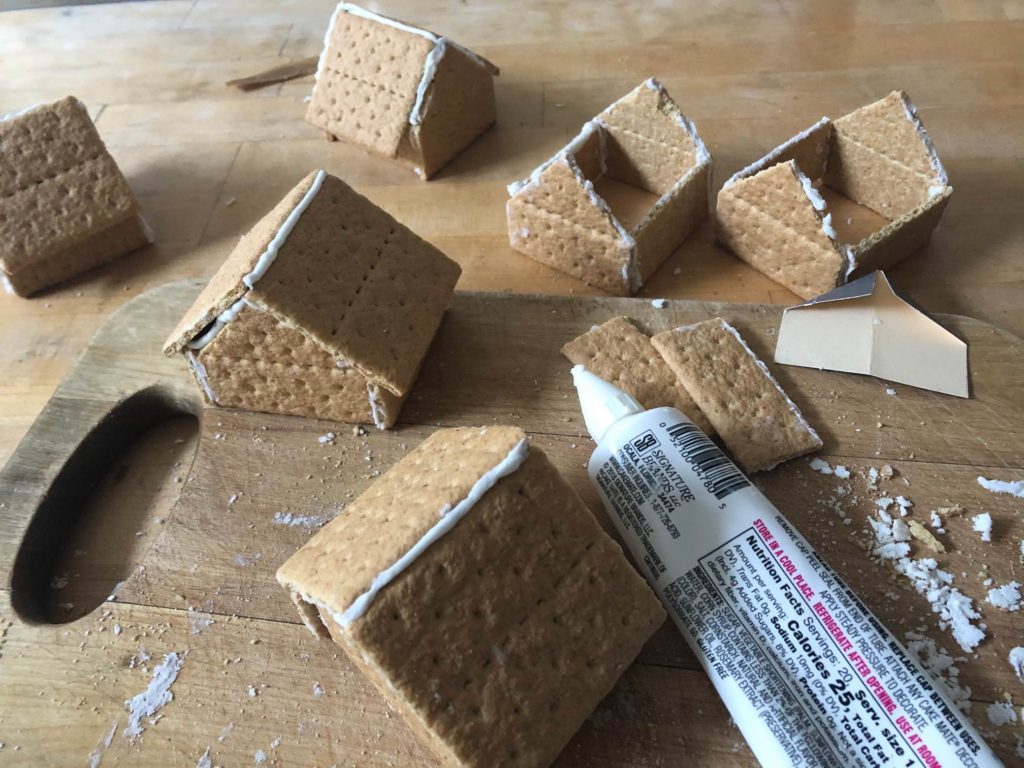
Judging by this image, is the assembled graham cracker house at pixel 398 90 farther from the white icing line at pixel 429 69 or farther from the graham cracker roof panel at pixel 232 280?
the graham cracker roof panel at pixel 232 280

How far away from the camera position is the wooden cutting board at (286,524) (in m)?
0.75

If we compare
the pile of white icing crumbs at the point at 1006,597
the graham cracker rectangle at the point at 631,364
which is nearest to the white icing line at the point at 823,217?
the graham cracker rectangle at the point at 631,364

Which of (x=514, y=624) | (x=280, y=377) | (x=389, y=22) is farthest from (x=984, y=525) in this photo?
(x=389, y=22)

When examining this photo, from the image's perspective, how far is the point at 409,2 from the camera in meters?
1.72

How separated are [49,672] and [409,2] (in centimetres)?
149

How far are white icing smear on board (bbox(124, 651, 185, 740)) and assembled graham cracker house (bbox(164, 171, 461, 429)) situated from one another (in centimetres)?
30

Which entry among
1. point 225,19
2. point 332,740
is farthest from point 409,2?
point 332,740

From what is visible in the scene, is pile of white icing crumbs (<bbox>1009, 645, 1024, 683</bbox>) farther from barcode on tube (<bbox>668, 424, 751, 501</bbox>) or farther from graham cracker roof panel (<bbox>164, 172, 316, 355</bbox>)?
graham cracker roof panel (<bbox>164, 172, 316, 355</bbox>)

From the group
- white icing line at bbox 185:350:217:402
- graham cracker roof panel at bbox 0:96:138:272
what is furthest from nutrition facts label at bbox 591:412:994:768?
graham cracker roof panel at bbox 0:96:138:272

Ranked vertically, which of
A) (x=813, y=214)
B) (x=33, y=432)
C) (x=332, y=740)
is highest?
(x=813, y=214)

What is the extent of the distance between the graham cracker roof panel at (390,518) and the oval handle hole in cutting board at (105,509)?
0.96 feet

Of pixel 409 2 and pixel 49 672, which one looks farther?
pixel 409 2

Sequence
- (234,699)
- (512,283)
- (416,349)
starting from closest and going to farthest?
1. (234,699)
2. (416,349)
3. (512,283)

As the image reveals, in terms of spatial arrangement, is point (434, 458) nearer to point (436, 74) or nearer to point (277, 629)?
point (277, 629)
